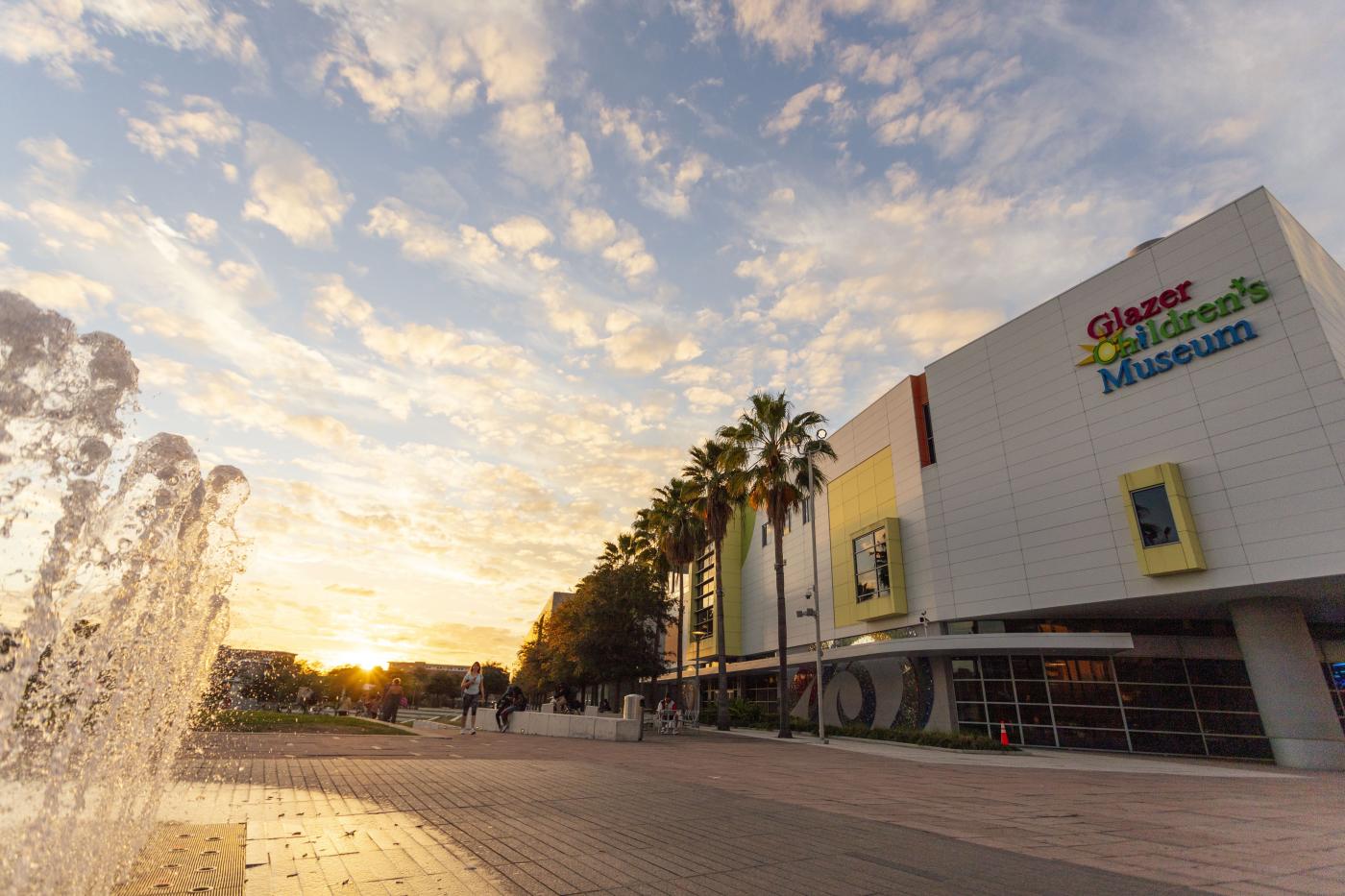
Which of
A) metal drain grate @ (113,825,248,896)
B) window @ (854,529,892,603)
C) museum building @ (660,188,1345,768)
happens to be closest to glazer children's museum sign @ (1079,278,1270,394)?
museum building @ (660,188,1345,768)

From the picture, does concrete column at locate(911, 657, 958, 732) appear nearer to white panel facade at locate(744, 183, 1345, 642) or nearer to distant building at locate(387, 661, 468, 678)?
white panel facade at locate(744, 183, 1345, 642)

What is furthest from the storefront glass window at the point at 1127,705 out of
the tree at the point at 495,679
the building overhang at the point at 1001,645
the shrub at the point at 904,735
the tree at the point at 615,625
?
the tree at the point at 495,679

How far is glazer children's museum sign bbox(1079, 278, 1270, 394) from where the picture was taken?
1995cm

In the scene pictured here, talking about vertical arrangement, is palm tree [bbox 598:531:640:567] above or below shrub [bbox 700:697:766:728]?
above

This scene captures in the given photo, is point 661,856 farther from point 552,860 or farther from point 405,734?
point 405,734

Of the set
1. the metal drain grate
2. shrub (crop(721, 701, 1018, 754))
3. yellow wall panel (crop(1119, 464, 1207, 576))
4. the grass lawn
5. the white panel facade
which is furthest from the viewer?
shrub (crop(721, 701, 1018, 754))

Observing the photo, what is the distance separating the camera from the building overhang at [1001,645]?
21.3m

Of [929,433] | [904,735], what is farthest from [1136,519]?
[904,735]

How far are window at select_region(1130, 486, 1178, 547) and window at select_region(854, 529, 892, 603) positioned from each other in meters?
A: 11.6

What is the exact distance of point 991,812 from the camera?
25.2 ft

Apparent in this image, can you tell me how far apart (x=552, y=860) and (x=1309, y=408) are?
78.7 ft

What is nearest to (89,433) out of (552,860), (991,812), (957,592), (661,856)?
(552,860)

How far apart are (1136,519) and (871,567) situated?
13.2 m

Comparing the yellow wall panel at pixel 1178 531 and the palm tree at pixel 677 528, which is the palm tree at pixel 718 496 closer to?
the palm tree at pixel 677 528
